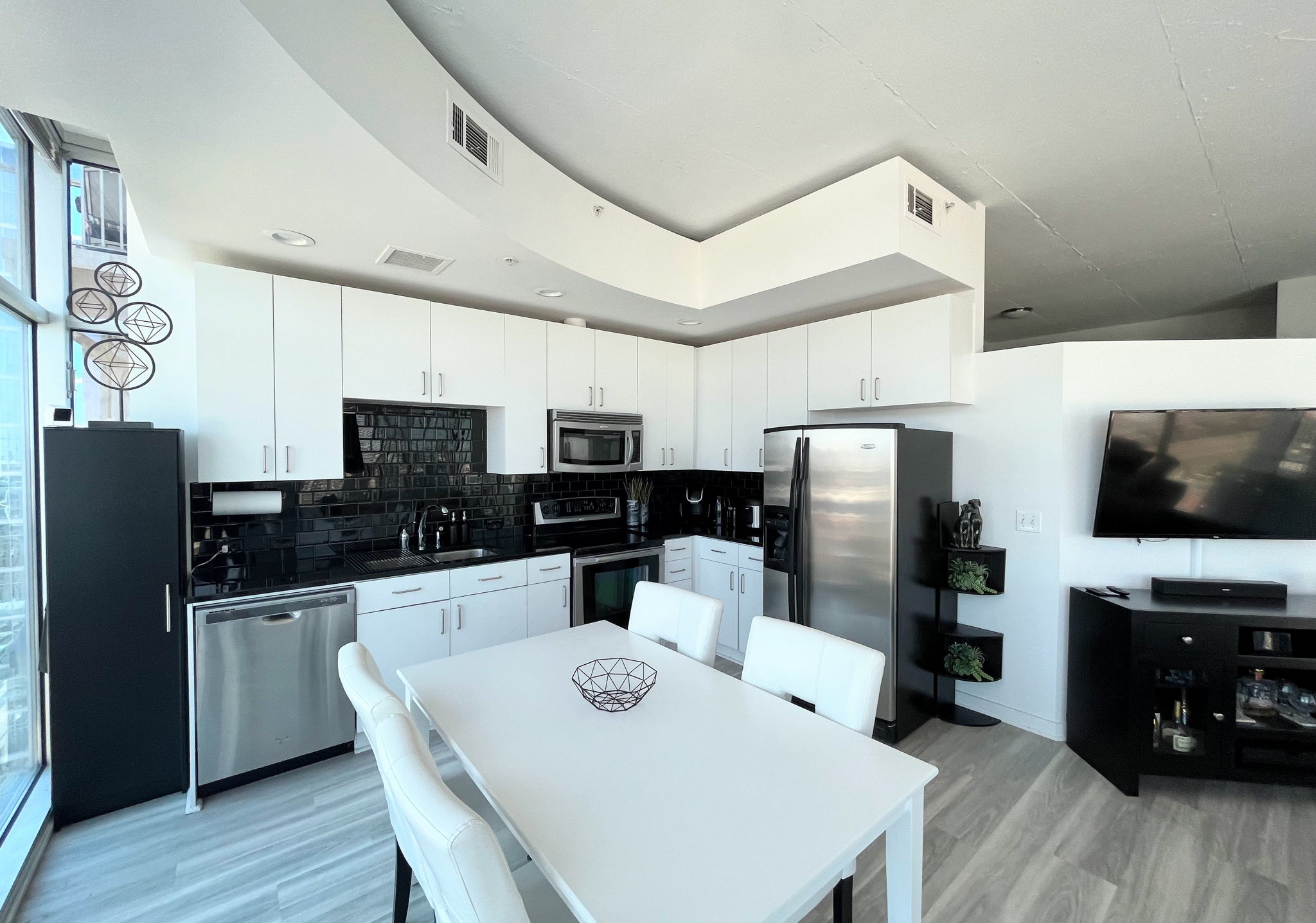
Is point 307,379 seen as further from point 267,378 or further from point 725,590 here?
point 725,590

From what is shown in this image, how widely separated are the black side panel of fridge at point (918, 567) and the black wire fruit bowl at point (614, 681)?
1644 mm

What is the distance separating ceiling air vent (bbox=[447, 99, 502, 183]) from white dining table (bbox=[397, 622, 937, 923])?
1876mm

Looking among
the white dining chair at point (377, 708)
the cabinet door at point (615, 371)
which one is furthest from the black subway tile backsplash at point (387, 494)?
the white dining chair at point (377, 708)

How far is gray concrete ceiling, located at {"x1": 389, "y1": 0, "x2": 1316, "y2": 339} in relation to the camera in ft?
5.74

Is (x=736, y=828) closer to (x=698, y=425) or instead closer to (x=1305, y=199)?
(x=698, y=425)

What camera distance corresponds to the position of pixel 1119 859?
2.11m

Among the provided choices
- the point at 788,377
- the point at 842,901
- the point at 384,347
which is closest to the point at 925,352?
the point at 788,377

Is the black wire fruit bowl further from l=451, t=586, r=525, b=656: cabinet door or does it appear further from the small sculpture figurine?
the small sculpture figurine

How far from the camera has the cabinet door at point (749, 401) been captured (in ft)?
13.4

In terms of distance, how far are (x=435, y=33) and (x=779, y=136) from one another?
53.4 inches

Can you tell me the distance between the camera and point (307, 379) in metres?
2.88

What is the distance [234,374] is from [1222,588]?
15.8 feet

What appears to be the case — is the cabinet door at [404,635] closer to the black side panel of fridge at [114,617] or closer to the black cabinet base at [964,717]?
the black side panel of fridge at [114,617]

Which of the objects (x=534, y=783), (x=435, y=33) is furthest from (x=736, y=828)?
(x=435, y=33)
